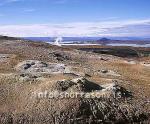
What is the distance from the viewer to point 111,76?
4812 centimetres

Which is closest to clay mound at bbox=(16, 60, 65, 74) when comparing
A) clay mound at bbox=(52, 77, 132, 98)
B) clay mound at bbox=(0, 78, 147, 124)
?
clay mound at bbox=(52, 77, 132, 98)

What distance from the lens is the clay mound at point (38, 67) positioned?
4522cm

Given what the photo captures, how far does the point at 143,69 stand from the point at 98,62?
6380 millimetres

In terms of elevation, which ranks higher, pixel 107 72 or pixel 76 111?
pixel 107 72

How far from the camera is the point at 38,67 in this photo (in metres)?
46.7

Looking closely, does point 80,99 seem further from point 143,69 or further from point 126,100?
point 143,69

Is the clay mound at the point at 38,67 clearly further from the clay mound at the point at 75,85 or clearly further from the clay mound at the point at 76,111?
the clay mound at the point at 76,111

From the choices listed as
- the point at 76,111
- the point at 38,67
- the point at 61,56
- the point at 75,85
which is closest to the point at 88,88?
the point at 75,85

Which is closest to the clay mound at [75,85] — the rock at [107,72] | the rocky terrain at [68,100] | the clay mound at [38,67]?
the rocky terrain at [68,100]

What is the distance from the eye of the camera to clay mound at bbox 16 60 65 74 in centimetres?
4522

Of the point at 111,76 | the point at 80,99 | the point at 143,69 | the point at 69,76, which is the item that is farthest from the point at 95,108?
the point at 143,69

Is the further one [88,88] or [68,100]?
[88,88]

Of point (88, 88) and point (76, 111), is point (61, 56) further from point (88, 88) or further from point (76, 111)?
point (76, 111)

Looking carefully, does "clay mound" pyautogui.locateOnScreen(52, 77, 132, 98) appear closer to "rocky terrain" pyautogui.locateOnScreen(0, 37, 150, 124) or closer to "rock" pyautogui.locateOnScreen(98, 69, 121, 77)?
"rocky terrain" pyautogui.locateOnScreen(0, 37, 150, 124)
